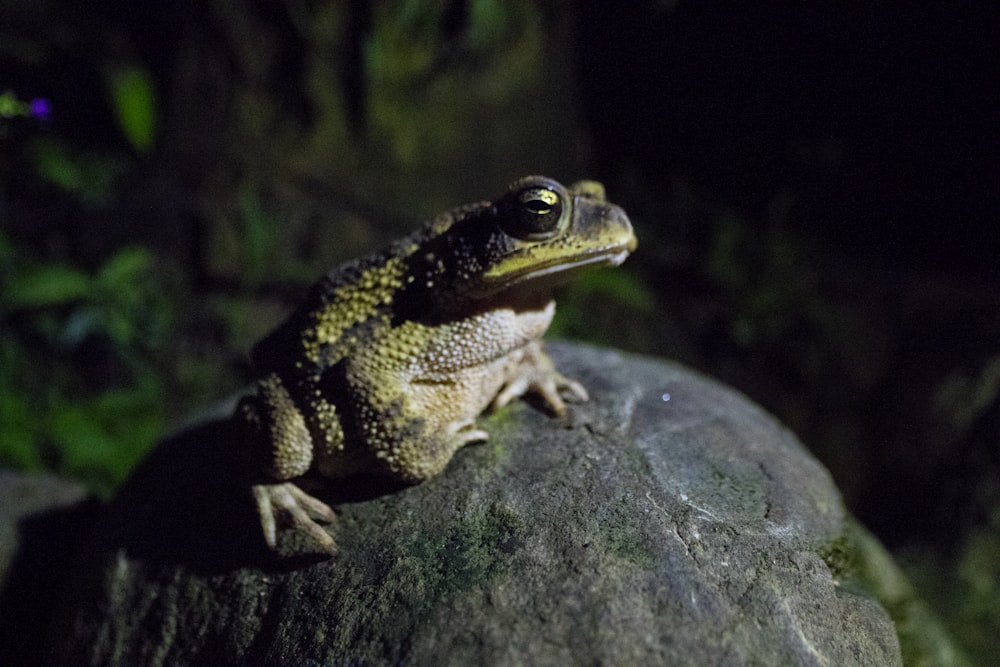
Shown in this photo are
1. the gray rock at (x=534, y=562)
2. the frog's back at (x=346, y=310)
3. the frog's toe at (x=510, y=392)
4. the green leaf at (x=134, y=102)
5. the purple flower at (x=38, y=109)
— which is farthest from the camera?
the green leaf at (x=134, y=102)

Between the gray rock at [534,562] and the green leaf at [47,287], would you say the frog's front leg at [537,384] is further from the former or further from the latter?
the green leaf at [47,287]

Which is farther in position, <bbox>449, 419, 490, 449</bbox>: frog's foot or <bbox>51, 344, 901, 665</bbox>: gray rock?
<bbox>449, 419, 490, 449</bbox>: frog's foot

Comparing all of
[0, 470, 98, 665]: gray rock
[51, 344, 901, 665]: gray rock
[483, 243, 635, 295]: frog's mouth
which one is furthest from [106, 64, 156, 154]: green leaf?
[483, 243, 635, 295]: frog's mouth

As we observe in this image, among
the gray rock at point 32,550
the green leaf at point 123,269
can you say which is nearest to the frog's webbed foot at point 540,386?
the gray rock at point 32,550

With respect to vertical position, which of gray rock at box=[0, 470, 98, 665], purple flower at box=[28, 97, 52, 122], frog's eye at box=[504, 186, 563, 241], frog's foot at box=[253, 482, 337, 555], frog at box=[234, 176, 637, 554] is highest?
purple flower at box=[28, 97, 52, 122]

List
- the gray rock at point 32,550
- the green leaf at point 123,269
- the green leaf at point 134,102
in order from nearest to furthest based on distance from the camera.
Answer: the gray rock at point 32,550
the green leaf at point 123,269
the green leaf at point 134,102

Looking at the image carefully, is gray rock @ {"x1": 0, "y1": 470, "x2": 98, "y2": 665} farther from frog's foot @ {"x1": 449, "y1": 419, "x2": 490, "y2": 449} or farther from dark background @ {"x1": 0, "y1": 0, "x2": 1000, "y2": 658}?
frog's foot @ {"x1": 449, "y1": 419, "x2": 490, "y2": 449}

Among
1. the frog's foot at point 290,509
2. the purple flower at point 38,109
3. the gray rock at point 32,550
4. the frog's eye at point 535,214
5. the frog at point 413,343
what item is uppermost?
the purple flower at point 38,109

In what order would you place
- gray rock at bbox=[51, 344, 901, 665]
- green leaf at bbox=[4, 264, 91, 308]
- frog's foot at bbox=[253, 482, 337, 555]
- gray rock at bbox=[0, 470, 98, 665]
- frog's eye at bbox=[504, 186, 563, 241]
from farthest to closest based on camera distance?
green leaf at bbox=[4, 264, 91, 308] < gray rock at bbox=[0, 470, 98, 665] < frog's foot at bbox=[253, 482, 337, 555] < frog's eye at bbox=[504, 186, 563, 241] < gray rock at bbox=[51, 344, 901, 665]
